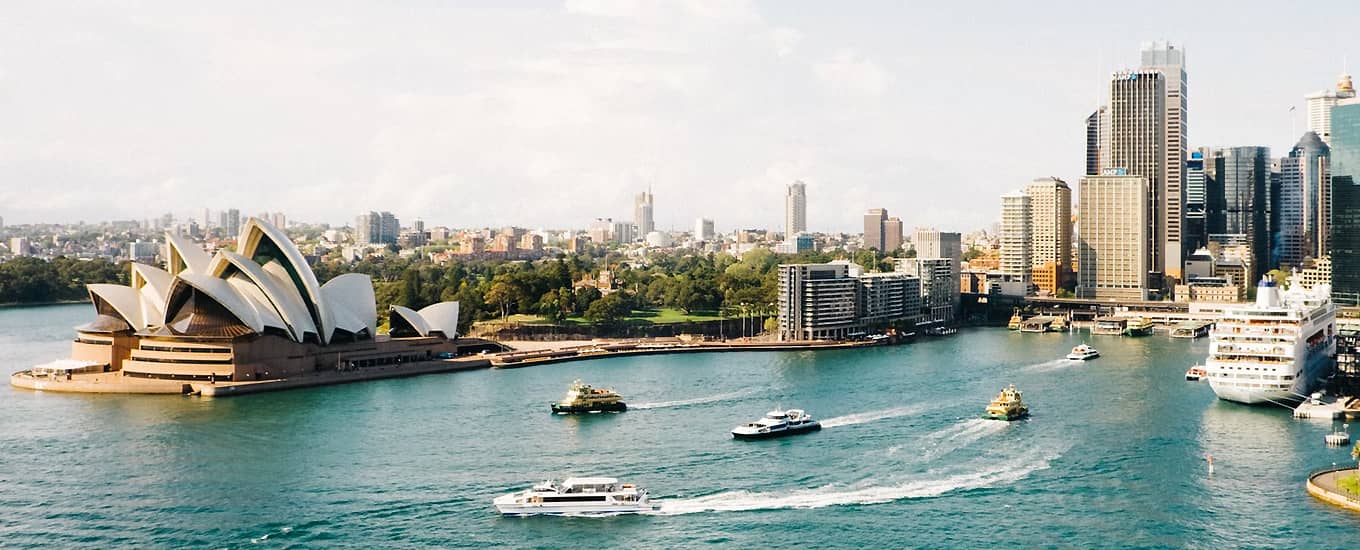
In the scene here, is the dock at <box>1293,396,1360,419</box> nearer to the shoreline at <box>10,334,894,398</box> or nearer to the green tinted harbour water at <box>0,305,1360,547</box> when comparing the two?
the green tinted harbour water at <box>0,305,1360,547</box>

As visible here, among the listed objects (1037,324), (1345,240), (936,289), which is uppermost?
(1345,240)

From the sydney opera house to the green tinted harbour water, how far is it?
175 cm

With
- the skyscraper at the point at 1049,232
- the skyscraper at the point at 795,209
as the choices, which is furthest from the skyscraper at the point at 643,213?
the skyscraper at the point at 1049,232

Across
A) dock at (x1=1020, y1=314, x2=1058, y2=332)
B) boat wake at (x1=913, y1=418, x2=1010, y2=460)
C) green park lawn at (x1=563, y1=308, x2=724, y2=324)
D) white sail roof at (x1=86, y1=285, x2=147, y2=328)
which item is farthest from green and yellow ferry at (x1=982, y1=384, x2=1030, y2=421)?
dock at (x1=1020, y1=314, x2=1058, y2=332)

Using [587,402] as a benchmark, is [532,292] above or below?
above

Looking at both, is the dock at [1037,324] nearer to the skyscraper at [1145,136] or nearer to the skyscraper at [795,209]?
the skyscraper at [1145,136]

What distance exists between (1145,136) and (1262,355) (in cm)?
5281

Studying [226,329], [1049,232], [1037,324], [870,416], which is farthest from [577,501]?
[1049,232]

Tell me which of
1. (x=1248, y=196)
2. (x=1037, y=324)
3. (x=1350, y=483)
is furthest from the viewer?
(x=1248, y=196)

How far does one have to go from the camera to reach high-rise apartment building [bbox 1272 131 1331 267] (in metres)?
92.2

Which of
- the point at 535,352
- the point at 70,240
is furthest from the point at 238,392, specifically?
the point at 70,240

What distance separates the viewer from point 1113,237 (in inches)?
2849

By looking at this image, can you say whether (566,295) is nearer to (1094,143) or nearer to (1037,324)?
(1037,324)

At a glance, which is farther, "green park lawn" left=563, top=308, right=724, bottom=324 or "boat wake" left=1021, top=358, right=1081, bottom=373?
"green park lawn" left=563, top=308, right=724, bottom=324
